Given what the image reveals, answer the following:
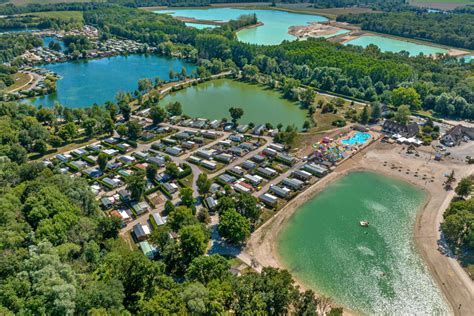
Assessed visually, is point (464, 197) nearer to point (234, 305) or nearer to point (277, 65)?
point (234, 305)

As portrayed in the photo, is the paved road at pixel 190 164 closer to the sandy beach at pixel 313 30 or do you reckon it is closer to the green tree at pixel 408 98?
the green tree at pixel 408 98

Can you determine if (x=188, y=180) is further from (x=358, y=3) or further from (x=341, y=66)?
(x=358, y=3)

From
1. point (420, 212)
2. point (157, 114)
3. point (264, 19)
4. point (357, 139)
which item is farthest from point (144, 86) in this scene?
point (264, 19)

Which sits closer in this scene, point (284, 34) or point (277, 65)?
Result: point (277, 65)

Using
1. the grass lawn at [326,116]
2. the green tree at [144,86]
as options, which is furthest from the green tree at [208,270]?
the green tree at [144,86]

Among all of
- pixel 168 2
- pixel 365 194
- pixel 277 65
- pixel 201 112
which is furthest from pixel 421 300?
pixel 168 2

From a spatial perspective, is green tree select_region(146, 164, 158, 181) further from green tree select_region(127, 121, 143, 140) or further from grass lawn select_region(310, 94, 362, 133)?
grass lawn select_region(310, 94, 362, 133)
